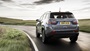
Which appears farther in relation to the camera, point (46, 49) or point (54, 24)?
point (54, 24)

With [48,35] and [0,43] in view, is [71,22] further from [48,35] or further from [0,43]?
[0,43]

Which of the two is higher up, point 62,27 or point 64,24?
point 64,24

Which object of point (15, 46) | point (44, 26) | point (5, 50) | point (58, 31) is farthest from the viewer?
point (44, 26)

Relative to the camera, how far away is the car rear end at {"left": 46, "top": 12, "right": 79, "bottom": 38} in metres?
14.3

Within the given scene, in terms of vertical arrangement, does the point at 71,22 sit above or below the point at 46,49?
above

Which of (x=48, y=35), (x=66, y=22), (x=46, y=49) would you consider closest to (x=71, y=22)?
(x=66, y=22)

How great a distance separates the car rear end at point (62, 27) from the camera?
14.3 metres

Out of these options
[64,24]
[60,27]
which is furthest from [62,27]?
[64,24]

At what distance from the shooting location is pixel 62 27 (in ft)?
47.0

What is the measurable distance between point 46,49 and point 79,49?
153 centimetres

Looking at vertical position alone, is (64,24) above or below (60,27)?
above

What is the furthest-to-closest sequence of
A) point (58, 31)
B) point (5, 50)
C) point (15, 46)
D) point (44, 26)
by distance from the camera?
point (44, 26)
point (58, 31)
point (15, 46)
point (5, 50)

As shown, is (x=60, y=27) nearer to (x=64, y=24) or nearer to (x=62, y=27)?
(x=62, y=27)

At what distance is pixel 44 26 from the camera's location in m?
15.3
